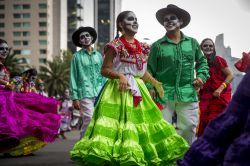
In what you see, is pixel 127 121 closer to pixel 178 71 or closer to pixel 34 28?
pixel 178 71

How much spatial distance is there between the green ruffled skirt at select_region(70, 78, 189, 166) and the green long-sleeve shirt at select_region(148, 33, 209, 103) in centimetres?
67

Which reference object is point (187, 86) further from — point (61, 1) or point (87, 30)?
point (61, 1)

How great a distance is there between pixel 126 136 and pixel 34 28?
416 ft

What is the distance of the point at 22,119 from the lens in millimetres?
9312

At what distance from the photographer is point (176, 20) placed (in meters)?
6.91

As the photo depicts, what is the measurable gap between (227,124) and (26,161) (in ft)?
20.5

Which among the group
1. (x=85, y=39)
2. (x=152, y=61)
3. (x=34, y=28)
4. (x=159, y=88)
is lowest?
(x=159, y=88)

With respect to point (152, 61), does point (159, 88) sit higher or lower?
lower

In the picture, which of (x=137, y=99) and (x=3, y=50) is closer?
(x=137, y=99)

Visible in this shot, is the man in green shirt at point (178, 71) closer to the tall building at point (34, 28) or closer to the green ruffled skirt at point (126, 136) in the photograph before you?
the green ruffled skirt at point (126, 136)

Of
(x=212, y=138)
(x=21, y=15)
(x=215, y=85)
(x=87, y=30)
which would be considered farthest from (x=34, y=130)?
(x=21, y=15)

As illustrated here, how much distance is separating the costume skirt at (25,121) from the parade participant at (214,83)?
2.82 meters

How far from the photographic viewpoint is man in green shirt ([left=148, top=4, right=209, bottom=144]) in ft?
22.0

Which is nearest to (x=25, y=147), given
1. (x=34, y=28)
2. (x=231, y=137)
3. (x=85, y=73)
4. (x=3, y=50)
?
(x=3, y=50)
